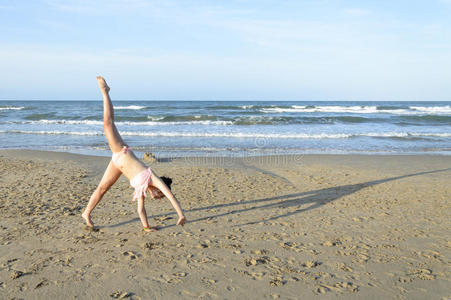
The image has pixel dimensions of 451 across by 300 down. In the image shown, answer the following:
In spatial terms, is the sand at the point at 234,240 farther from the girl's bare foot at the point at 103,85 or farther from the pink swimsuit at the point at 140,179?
the girl's bare foot at the point at 103,85

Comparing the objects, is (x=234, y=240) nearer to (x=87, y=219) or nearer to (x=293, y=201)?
(x=87, y=219)

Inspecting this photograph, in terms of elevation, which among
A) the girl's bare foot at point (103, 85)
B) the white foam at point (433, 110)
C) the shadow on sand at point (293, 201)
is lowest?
the shadow on sand at point (293, 201)

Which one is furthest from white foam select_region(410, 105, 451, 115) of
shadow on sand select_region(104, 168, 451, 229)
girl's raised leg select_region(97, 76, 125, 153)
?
girl's raised leg select_region(97, 76, 125, 153)

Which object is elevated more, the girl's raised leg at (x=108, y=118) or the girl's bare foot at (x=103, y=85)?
the girl's bare foot at (x=103, y=85)

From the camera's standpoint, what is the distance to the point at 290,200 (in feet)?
20.5

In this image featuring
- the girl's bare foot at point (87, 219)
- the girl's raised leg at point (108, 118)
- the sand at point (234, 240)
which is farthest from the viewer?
the girl's bare foot at point (87, 219)

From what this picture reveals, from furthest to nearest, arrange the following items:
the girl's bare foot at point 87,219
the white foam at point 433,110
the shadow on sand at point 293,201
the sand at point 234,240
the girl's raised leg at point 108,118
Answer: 1. the white foam at point 433,110
2. the shadow on sand at point 293,201
3. the girl's bare foot at point 87,219
4. the girl's raised leg at point 108,118
5. the sand at point 234,240

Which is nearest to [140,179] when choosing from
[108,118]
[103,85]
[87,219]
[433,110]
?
[108,118]

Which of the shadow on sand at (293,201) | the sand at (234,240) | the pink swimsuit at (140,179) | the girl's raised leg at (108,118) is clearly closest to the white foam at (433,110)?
the shadow on sand at (293,201)

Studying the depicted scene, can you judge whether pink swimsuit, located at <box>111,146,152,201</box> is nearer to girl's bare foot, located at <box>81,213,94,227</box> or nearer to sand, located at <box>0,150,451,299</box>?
sand, located at <box>0,150,451,299</box>

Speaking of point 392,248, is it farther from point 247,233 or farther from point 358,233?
point 247,233

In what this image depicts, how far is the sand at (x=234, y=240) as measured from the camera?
324cm

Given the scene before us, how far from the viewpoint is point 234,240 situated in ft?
14.2

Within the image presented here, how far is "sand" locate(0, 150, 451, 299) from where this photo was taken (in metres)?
3.24
